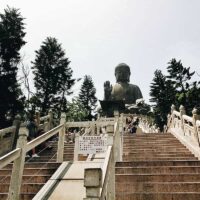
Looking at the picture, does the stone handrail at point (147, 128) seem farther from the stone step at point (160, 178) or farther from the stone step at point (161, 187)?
the stone step at point (161, 187)

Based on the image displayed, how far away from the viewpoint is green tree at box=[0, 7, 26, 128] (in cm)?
1945

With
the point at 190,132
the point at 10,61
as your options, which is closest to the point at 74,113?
the point at 10,61

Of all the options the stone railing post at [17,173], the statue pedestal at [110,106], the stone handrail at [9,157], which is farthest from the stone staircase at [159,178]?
the statue pedestal at [110,106]

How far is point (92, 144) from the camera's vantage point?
277 inches

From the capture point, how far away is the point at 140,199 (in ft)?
17.4

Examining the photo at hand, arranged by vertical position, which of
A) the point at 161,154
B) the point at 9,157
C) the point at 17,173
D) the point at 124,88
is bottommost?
the point at 17,173

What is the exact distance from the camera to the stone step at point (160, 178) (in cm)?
617

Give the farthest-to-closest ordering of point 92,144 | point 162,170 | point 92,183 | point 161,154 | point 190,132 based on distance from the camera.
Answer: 1. point 190,132
2. point 161,154
3. point 92,144
4. point 162,170
5. point 92,183

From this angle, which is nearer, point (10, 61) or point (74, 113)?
point (10, 61)

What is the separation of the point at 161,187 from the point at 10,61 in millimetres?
17963

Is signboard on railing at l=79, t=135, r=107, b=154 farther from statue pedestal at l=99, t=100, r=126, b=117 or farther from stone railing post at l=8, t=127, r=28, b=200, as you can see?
statue pedestal at l=99, t=100, r=126, b=117

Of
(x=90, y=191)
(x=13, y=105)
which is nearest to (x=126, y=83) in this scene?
(x=13, y=105)

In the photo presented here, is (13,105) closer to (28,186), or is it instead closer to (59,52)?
(59,52)

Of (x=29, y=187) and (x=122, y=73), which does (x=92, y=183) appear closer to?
(x=29, y=187)
